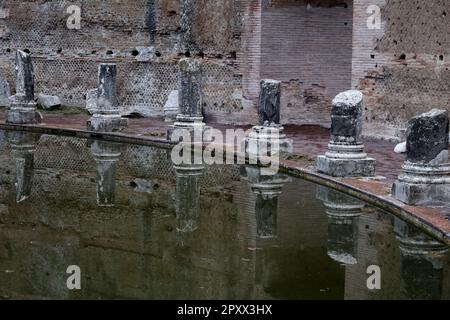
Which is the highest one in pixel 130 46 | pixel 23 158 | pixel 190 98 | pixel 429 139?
pixel 130 46

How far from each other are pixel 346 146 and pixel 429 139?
69.6 inches

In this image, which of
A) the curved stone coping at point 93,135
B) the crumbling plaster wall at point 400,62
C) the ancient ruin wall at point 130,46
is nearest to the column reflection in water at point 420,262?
the crumbling plaster wall at point 400,62

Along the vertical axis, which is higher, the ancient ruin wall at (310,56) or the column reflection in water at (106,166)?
the ancient ruin wall at (310,56)

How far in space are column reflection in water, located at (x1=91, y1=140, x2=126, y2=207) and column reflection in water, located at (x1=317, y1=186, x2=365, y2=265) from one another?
92.2 inches

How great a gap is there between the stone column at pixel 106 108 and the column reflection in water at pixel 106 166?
613 mm

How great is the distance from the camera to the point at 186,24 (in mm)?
17656

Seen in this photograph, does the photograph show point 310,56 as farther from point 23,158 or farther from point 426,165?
point 426,165

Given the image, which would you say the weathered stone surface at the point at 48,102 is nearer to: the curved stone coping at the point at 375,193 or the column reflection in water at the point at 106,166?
the column reflection in water at the point at 106,166

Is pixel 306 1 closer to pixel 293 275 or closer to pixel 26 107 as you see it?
pixel 26 107

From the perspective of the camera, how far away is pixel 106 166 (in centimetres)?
1210

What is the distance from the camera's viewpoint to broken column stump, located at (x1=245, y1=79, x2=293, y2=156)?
41.8 feet

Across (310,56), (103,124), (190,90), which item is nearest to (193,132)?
(190,90)

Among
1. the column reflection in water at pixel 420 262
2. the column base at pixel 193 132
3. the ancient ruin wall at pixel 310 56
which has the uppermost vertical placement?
the ancient ruin wall at pixel 310 56

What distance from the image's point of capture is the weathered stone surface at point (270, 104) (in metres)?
13.0
